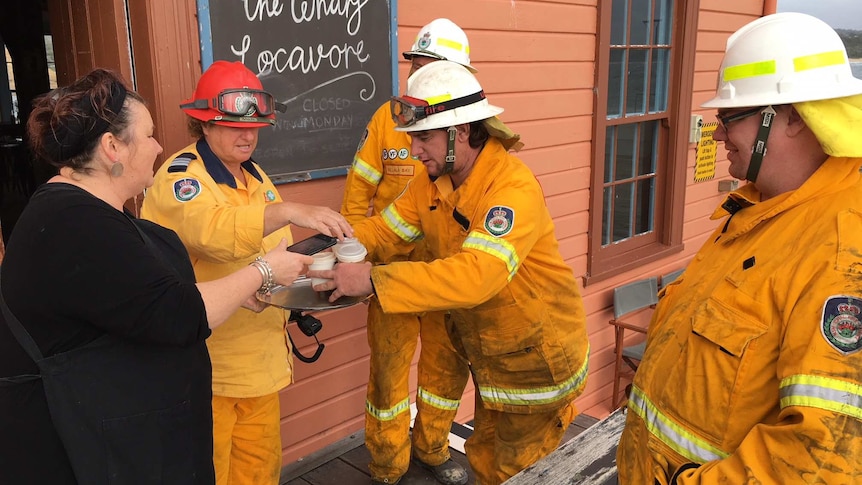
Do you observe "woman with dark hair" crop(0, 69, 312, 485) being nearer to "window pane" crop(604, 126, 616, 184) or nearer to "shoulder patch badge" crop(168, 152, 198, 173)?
"shoulder patch badge" crop(168, 152, 198, 173)

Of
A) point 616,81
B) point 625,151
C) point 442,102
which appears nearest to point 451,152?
point 442,102

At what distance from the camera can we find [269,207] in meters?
2.32

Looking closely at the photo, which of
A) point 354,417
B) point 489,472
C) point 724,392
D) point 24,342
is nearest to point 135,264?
point 24,342

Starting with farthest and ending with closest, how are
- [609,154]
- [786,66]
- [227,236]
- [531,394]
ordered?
[609,154] → [531,394] → [227,236] → [786,66]

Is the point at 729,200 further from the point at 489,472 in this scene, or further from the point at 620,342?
the point at 620,342

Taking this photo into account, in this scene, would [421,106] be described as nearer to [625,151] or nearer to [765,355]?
[765,355]

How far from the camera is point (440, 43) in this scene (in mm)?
3502

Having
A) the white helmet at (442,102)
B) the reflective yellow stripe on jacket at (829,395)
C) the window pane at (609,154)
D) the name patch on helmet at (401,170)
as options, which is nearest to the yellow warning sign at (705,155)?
the window pane at (609,154)

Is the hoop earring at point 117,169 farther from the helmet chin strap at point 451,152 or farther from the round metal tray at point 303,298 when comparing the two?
the helmet chin strap at point 451,152

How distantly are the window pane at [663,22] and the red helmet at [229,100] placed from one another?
4.75 meters

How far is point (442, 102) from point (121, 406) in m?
1.57

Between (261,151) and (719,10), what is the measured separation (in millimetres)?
5517

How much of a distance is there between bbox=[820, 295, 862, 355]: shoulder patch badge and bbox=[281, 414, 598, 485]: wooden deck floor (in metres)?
2.76

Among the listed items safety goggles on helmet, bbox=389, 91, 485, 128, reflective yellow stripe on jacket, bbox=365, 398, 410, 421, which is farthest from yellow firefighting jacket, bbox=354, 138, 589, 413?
reflective yellow stripe on jacket, bbox=365, 398, 410, 421
